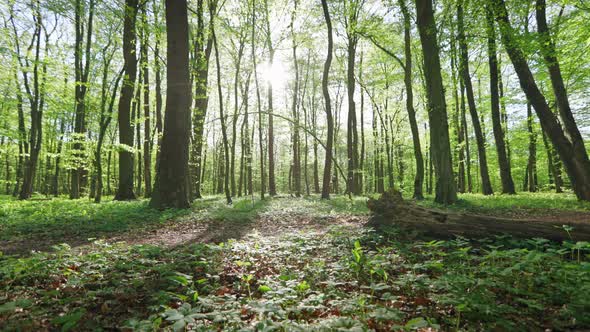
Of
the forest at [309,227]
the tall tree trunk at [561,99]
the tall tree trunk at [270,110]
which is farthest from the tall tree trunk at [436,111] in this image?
the tall tree trunk at [270,110]

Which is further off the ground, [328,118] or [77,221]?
[328,118]

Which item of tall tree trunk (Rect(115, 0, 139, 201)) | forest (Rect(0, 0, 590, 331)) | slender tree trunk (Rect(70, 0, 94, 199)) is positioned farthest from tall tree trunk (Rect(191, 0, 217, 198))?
slender tree trunk (Rect(70, 0, 94, 199))

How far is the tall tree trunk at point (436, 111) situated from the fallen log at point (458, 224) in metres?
5.30

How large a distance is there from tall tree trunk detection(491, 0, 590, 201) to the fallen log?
7.93 m

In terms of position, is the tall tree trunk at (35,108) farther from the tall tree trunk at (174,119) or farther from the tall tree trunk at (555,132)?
the tall tree trunk at (555,132)

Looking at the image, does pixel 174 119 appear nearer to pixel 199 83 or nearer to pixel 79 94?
pixel 199 83

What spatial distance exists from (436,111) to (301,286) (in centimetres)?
1007

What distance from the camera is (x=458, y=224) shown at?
513cm

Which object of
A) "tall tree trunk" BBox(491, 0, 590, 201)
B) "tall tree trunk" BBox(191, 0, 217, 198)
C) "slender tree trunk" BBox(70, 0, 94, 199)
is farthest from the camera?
"slender tree trunk" BBox(70, 0, 94, 199)

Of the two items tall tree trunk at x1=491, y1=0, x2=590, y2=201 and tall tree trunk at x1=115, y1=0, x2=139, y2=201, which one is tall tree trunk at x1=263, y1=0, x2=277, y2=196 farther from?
tall tree trunk at x1=491, y1=0, x2=590, y2=201

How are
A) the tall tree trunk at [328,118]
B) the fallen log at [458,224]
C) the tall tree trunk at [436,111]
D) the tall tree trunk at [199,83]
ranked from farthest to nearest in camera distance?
the tall tree trunk at [328,118] < the tall tree trunk at [199,83] < the tall tree trunk at [436,111] < the fallen log at [458,224]

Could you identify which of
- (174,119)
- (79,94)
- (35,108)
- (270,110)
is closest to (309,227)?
(174,119)

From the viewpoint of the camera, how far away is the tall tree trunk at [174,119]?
10445mm

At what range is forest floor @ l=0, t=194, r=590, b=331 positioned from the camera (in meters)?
2.34
